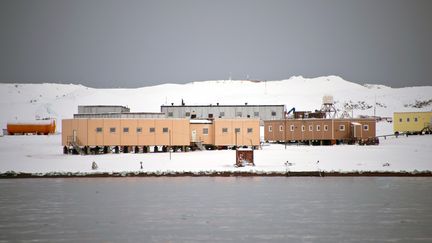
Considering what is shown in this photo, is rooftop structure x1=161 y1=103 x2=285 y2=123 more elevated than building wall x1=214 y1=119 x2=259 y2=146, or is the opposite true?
rooftop structure x1=161 y1=103 x2=285 y2=123

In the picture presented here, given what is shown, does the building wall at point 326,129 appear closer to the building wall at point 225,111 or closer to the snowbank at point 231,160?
the snowbank at point 231,160

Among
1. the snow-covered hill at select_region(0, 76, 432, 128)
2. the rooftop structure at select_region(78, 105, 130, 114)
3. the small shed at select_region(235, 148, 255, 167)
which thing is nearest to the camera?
the small shed at select_region(235, 148, 255, 167)

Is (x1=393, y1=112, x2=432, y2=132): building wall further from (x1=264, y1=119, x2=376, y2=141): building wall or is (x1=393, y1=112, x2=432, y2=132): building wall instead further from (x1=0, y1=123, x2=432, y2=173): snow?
(x1=0, y1=123, x2=432, y2=173): snow

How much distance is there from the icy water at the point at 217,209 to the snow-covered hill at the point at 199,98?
94.3 m

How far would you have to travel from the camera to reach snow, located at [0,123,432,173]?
47625mm

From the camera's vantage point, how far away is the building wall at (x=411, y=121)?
8000 cm

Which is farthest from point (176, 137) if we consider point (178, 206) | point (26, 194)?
point (178, 206)

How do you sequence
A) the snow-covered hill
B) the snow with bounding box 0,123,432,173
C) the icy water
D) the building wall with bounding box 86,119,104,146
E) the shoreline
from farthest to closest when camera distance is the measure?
1. the snow-covered hill
2. the building wall with bounding box 86,119,104,146
3. the snow with bounding box 0,123,432,173
4. the shoreline
5. the icy water

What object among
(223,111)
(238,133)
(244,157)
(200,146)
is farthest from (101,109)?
(244,157)

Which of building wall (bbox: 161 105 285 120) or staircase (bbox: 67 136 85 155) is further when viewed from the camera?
building wall (bbox: 161 105 285 120)

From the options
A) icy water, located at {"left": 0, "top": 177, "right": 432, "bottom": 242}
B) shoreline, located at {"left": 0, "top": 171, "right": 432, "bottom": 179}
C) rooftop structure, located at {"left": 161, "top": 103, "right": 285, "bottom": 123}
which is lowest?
icy water, located at {"left": 0, "top": 177, "right": 432, "bottom": 242}

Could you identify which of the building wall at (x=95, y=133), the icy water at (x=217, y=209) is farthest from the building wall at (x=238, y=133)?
the icy water at (x=217, y=209)

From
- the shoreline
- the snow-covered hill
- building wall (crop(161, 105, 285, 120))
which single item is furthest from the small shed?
the snow-covered hill

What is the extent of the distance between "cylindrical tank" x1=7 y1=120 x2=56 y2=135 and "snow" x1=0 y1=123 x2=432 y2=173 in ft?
77.6
